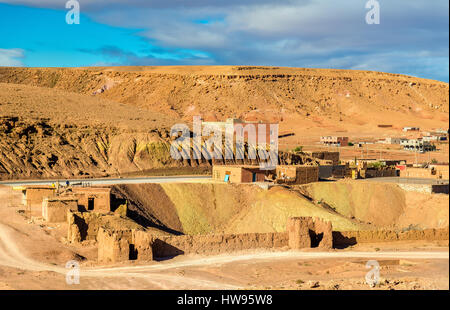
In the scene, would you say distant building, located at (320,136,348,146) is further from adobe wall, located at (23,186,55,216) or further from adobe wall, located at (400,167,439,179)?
adobe wall, located at (23,186,55,216)

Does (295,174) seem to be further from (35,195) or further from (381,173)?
(35,195)

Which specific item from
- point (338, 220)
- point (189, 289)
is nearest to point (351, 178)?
point (338, 220)

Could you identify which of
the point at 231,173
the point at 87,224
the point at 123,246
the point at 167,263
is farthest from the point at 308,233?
the point at 231,173

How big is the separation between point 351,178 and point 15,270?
110 feet

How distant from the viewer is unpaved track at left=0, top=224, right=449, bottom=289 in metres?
25.3

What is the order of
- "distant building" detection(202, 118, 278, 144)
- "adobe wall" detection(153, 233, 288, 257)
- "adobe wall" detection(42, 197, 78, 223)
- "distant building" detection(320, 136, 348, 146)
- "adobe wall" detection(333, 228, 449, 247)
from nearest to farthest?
"adobe wall" detection(153, 233, 288, 257) < "adobe wall" detection(333, 228, 449, 247) < "adobe wall" detection(42, 197, 78, 223) < "distant building" detection(202, 118, 278, 144) < "distant building" detection(320, 136, 348, 146)

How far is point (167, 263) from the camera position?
94.3 feet

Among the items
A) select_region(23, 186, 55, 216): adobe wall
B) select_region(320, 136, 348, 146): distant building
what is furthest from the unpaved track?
select_region(320, 136, 348, 146): distant building

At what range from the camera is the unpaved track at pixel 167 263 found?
25.3 metres

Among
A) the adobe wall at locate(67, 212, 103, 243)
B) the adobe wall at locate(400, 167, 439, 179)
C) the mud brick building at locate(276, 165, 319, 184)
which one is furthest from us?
the mud brick building at locate(276, 165, 319, 184)

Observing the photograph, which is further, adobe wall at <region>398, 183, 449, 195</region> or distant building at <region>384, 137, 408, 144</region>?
distant building at <region>384, 137, 408, 144</region>

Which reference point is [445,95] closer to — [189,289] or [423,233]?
[423,233]

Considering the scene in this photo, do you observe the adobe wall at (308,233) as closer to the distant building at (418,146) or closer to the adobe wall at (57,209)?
the adobe wall at (57,209)
